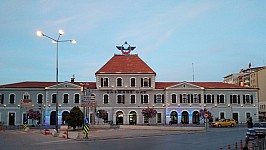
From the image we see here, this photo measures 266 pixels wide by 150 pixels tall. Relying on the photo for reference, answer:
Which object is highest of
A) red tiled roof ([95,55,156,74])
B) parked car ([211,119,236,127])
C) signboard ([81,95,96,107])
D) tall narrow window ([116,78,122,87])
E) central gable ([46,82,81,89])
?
red tiled roof ([95,55,156,74])

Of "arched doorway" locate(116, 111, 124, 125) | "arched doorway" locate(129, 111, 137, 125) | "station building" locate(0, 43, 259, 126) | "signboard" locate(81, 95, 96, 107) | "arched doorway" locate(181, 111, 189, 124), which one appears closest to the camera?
"signboard" locate(81, 95, 96, 107)

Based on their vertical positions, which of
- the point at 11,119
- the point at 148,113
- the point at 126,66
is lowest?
the point at 11,119

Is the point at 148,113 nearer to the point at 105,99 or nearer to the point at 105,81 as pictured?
the point at 105,99

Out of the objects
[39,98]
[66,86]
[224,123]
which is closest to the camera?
[224,123]

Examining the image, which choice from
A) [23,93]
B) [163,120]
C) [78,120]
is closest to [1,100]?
[23,93]

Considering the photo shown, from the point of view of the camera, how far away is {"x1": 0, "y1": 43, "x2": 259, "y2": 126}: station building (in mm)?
61281

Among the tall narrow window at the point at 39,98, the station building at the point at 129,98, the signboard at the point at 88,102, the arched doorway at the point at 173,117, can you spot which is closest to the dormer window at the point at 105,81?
the station building at the point at 129,98

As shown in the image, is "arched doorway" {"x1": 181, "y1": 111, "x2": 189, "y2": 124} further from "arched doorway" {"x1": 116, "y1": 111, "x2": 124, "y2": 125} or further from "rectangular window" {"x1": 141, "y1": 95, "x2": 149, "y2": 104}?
"arched doorway" {"x1": 116, "y1": 111, "x2": 124, "y2": 125}

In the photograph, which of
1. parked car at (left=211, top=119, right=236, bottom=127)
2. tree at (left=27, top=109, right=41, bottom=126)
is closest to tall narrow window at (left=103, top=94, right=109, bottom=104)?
tree at (left=27, top=109, right=41, bottom=126)

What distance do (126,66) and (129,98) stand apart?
6.64 m

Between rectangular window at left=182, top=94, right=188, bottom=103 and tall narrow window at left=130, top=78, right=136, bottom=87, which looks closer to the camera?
rectangular window at left=182, top=94, right=188, bottom=103

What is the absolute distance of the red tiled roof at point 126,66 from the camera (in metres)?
63.3

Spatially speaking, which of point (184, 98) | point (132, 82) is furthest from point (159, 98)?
point (132, 82)

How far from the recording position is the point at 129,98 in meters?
62.7
